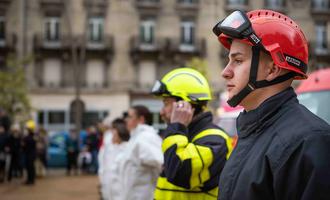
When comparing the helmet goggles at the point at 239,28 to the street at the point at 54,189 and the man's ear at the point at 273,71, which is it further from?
the street at the point at 54,189

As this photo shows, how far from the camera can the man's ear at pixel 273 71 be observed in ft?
7.54

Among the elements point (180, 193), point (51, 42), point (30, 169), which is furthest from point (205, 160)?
point (51, 42)

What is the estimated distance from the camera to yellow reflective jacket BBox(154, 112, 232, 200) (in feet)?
11.2

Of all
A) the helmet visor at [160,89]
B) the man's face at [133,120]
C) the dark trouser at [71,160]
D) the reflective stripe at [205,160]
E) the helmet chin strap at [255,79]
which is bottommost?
the dark trouser at [71,160]

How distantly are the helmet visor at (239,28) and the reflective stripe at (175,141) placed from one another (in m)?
1.06

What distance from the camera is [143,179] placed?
5.38m

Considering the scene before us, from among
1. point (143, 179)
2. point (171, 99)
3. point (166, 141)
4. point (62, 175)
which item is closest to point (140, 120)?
point (143, 179)

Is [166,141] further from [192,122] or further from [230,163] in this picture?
[230,163]

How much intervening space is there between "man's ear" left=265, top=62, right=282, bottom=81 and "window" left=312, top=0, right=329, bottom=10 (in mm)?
41098

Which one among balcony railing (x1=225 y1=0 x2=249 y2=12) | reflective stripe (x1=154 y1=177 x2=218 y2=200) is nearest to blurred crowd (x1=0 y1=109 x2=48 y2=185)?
reflective stripe (x1=154 y1=177 x2=218 y2=200)

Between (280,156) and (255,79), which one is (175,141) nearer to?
(255,79)

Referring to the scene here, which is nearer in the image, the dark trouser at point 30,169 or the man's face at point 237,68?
the man's face at point 237,68

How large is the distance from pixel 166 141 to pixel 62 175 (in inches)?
721

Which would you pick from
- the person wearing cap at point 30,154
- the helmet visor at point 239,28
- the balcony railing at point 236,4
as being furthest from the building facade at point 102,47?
the helmet visor at point 239,28
